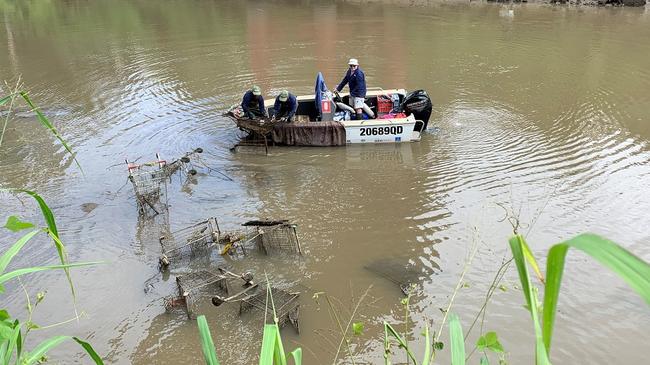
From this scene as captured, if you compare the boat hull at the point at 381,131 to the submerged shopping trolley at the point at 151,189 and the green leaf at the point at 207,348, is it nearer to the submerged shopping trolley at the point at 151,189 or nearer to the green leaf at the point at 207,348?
the submerged shopping trolley at the point at 151,189

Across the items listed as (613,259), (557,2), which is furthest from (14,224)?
(557,2)

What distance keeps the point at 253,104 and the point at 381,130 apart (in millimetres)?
2773

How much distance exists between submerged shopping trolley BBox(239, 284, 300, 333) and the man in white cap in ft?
19.6

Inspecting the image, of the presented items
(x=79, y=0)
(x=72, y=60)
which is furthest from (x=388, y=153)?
(x=79, y=0)

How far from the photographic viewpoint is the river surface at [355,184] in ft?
20.7

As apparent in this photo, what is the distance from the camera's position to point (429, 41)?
22062 millimetres

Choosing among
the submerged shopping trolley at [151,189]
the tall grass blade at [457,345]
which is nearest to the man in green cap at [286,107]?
the submerged shopping trolley at [151,189]

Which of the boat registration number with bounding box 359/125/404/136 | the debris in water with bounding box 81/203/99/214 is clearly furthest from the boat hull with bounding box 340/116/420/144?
the debris in water with bounding box 81/203/99/214

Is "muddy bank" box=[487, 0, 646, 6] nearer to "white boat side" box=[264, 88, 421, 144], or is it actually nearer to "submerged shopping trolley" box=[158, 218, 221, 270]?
"white boat side" box=[264, 88, 421, 144]

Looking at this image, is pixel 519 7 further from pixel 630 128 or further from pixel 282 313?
pixel 282 313

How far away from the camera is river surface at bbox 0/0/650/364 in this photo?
632 cm

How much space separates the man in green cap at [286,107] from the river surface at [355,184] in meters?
0.81

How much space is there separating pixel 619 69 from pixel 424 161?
35.7ft

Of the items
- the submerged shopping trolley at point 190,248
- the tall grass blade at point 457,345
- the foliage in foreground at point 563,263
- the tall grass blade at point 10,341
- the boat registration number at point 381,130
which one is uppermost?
the foliage in foreground at point 563,263
